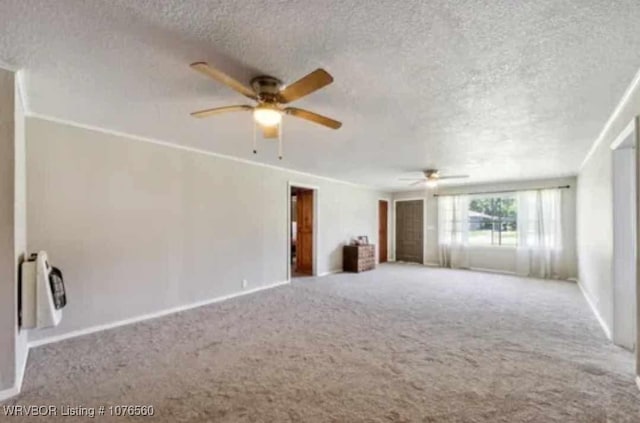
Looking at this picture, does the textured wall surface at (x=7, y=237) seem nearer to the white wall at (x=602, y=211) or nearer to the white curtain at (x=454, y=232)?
the white wall at (x=602, y=211)

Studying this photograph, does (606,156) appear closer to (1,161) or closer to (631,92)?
(631,92)

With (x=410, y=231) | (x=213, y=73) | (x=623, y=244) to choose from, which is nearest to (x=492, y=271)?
(x=410, y=231)

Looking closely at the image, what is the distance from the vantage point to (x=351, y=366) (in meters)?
2.80

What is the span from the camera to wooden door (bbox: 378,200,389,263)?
961 centimetres

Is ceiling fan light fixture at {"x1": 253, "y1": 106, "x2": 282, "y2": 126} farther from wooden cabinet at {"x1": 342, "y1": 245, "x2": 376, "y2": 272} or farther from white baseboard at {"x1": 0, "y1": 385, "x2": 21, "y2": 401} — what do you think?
wooden cabinet at {"x1": 342, "y1": 245, "x2": 376, "y2": 272}

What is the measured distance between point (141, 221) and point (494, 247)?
7.60m

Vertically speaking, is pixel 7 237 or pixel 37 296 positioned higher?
pixel 7 237

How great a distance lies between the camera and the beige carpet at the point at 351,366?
7.19ft

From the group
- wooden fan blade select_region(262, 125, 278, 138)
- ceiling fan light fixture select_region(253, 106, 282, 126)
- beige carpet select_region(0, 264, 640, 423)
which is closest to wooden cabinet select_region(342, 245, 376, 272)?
beige carpet select_region(0, 264, 640, 423)

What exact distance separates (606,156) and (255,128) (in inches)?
155

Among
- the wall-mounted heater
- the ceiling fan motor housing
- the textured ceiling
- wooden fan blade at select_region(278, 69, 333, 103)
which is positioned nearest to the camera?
the textured ceiling

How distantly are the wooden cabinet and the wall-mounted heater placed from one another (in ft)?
19.4

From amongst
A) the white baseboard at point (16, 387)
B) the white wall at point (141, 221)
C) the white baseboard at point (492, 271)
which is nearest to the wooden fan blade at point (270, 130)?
the white wall at point (141, 221)

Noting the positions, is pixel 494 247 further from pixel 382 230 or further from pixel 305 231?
pixel 305 231
